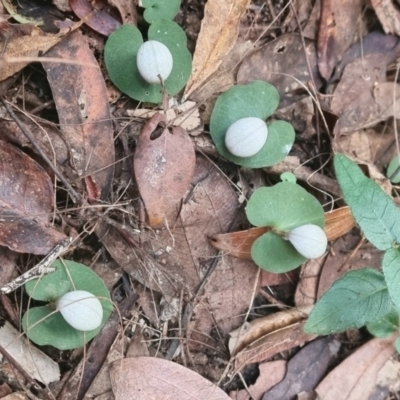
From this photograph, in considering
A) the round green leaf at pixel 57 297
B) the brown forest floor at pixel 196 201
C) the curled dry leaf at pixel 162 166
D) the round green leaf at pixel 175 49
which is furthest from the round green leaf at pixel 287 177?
the round green leaf at pixel 57 297

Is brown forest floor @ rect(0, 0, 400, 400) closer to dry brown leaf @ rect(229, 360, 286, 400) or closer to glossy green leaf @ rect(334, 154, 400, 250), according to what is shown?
dry brown leaf @ rect(229, 360, 286, 400)

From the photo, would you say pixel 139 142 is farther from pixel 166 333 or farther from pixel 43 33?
pixel 166 333

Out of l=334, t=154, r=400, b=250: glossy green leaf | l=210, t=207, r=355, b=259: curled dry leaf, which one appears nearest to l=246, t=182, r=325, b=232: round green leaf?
l=210, t=207, r=355, b=259: curled dry leaf

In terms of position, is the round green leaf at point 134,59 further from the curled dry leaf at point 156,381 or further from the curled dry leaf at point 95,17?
the curled dry leaf at point 156,381

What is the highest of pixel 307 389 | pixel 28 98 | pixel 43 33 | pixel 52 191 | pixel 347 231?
pixel 43 33

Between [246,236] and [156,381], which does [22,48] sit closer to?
[246,236]

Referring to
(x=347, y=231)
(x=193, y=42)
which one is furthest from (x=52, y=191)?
(x=347, y=231)

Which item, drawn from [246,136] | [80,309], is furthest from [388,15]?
[80,309]
